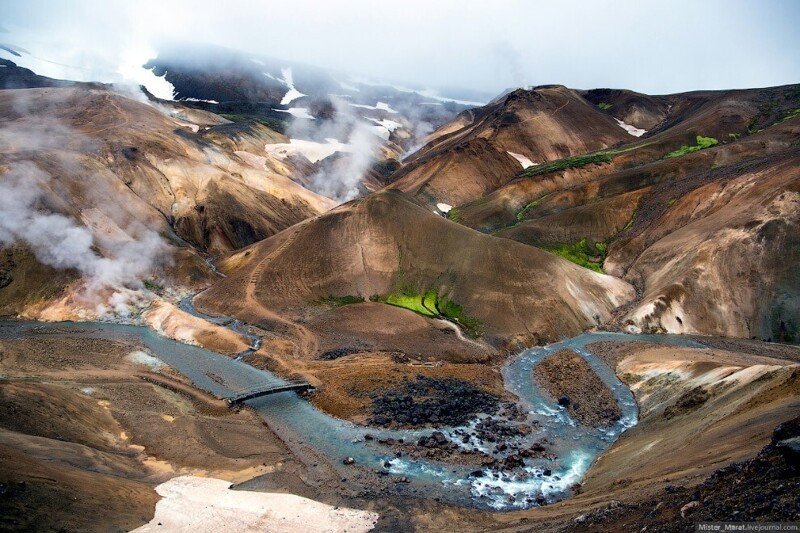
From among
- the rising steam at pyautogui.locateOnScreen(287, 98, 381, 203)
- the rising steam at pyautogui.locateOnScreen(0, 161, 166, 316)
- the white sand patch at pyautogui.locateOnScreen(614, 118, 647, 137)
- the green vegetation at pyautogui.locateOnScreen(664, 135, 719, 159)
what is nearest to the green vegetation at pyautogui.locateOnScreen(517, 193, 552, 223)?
the green vegetation at pyautogui.locateOnScreen(664, 135, 719, 159)

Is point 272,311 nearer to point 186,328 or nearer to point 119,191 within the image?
point 186,328

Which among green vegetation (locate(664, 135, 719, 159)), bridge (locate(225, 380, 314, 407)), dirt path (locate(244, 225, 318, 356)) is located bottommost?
bridge (locate(225, 380, 314, 407))

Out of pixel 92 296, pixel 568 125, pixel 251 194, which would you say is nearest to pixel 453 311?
pixel 92 296

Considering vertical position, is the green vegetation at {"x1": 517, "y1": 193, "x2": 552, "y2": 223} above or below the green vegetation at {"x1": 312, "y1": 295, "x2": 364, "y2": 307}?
above

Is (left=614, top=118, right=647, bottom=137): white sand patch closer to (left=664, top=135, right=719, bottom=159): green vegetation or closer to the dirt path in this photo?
(left=664, top=135, right=719, bottom=159): green vegetation

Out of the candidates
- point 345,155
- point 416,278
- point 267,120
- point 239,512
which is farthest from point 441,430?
point 267,120

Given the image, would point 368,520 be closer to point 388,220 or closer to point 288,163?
point 388,220
